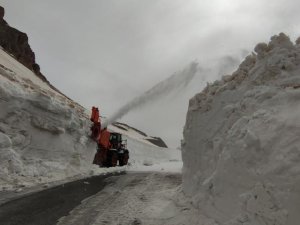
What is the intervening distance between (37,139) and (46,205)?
654 cm

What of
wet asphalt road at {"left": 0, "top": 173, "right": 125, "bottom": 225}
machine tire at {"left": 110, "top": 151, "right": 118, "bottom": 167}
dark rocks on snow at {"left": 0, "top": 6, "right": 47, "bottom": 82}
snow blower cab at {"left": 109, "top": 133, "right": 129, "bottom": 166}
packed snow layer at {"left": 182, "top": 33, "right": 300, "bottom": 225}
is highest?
dark rocks on snow at {"left": 0, "top": 6, "right": 47, "bottom": 82}

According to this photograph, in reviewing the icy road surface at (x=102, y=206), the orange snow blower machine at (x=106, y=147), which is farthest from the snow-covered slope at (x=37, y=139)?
the icy road surface at (x=102, y=206)

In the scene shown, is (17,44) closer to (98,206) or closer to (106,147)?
(106,147)

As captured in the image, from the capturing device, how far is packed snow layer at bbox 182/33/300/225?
5.86m

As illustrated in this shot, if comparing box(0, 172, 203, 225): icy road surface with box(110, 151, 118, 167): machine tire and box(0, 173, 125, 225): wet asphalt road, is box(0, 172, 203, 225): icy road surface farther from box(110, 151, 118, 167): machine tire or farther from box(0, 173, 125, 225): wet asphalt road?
box(110, 151, 118, 167): machine tire

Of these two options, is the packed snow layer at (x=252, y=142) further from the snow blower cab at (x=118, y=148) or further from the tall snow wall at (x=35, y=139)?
the snow blower cab at (x=118, y=148)

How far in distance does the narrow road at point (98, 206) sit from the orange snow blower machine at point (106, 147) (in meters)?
7.47

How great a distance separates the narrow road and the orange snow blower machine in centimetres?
747

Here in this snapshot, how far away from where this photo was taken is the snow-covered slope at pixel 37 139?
14.5 meters

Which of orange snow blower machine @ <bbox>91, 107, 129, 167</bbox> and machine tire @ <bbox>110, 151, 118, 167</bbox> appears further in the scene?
machine tire @ <bbox>110, 151, 118, 167</bbox>

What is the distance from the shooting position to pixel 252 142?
6.62 meters

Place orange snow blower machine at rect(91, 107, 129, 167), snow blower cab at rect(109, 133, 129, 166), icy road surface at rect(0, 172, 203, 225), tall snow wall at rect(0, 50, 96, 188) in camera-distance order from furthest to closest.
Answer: snow blower cab at rect(109, 133, 129, 166) < orange snow blower machine at rect(91, 107, 129, 167) < tall snow wall at rect(0, 50, 96, 188) < icy road surface at rect(0, 172, 203, 225)

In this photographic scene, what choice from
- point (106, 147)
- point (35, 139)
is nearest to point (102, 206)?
point (35, 139)

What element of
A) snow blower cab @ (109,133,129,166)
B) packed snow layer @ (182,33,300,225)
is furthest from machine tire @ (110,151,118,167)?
packed snow layer @ (182,33,300,225)
